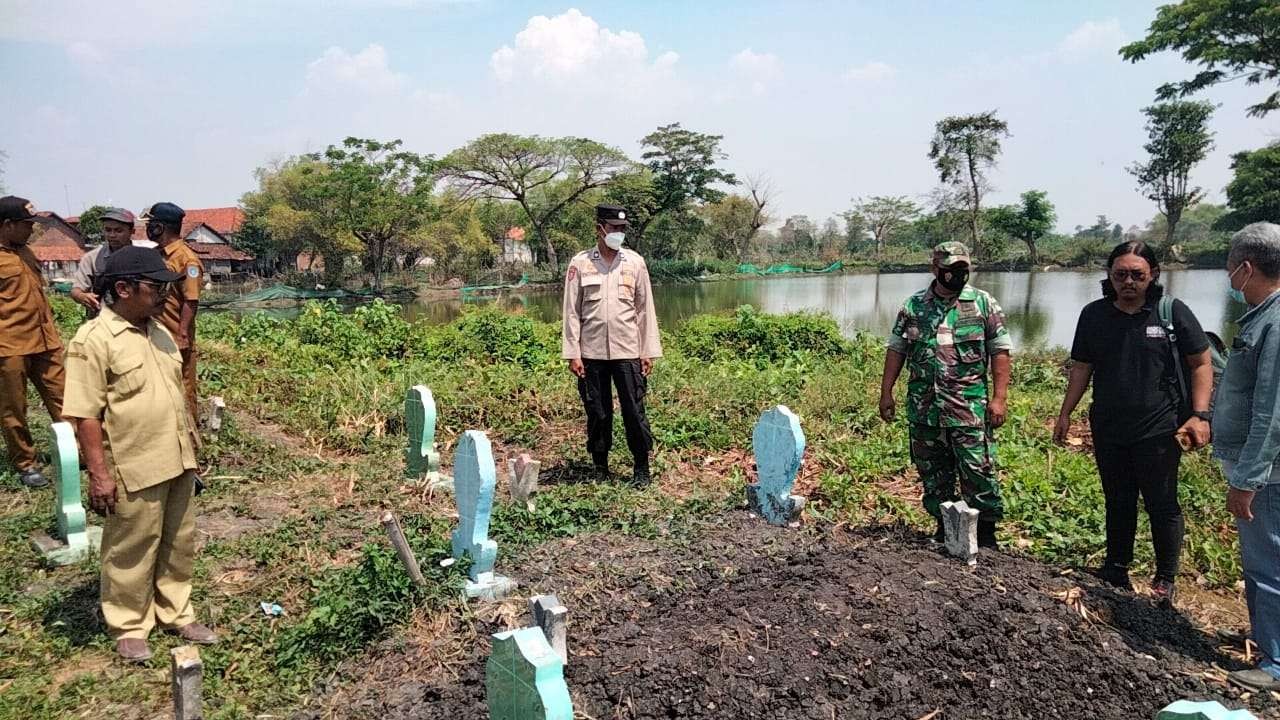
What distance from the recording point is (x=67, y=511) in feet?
12.4

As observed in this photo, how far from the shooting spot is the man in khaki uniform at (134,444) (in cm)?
283

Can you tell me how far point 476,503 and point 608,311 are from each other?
6.29 ft

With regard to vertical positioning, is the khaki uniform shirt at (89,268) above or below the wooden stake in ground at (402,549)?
above

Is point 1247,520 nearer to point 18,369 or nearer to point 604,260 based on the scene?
point 604,260

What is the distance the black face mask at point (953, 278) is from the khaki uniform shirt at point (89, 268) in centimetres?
526

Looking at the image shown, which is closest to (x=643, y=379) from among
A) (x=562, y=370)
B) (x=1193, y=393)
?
(x=1193, y=393)

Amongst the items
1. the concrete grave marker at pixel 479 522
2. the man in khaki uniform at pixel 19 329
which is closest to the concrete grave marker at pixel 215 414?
the man in khaki uniform at pixel 19 329

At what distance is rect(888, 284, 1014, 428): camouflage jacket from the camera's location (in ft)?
12.0

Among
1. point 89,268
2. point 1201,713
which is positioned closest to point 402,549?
point 1201,713

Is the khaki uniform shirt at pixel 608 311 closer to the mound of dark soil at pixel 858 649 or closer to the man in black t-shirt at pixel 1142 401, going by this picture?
the mound of dark soil at pixel 858 649

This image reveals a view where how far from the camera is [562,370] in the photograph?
336 inches

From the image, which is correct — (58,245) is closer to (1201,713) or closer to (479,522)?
(479,522)

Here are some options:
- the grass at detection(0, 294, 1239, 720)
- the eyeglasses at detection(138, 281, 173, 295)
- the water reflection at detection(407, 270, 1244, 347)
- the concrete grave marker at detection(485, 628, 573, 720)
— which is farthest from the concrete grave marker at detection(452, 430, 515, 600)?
the water reflection at detection(407, 270, 1244, 347)

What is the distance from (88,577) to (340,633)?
1632mm
